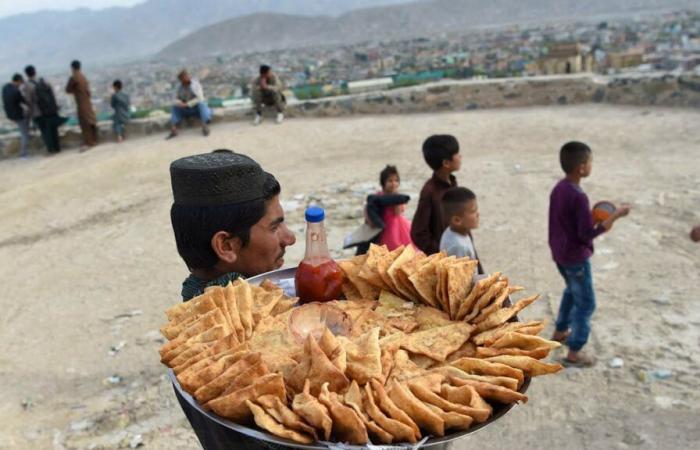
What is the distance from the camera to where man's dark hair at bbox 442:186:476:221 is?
3.74 metres

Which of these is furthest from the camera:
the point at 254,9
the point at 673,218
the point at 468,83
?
the point at 254,9

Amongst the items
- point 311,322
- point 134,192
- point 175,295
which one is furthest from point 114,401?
point 134,192

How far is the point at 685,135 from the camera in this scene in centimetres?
903

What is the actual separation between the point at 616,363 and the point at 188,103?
918cm

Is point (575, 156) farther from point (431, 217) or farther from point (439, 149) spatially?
point (431, 217)

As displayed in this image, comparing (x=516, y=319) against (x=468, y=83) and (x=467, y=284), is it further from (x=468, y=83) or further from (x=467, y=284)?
(x=468, y=83)

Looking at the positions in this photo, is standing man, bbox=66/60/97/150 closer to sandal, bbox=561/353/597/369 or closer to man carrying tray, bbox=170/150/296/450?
sandal, bbox=561/353/597/369

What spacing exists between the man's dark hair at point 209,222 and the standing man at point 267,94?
981cm

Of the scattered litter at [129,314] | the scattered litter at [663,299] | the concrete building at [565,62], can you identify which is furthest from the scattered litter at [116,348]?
the concrete building at [565,62]

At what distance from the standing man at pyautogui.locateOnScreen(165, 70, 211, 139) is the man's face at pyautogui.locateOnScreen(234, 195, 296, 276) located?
956 centimetres

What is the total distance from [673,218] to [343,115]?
692 centimetres

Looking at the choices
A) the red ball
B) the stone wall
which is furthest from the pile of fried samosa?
the stone wall

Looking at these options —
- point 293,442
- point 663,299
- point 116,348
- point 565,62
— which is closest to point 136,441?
point 116,348

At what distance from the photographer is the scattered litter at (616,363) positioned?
430cm
